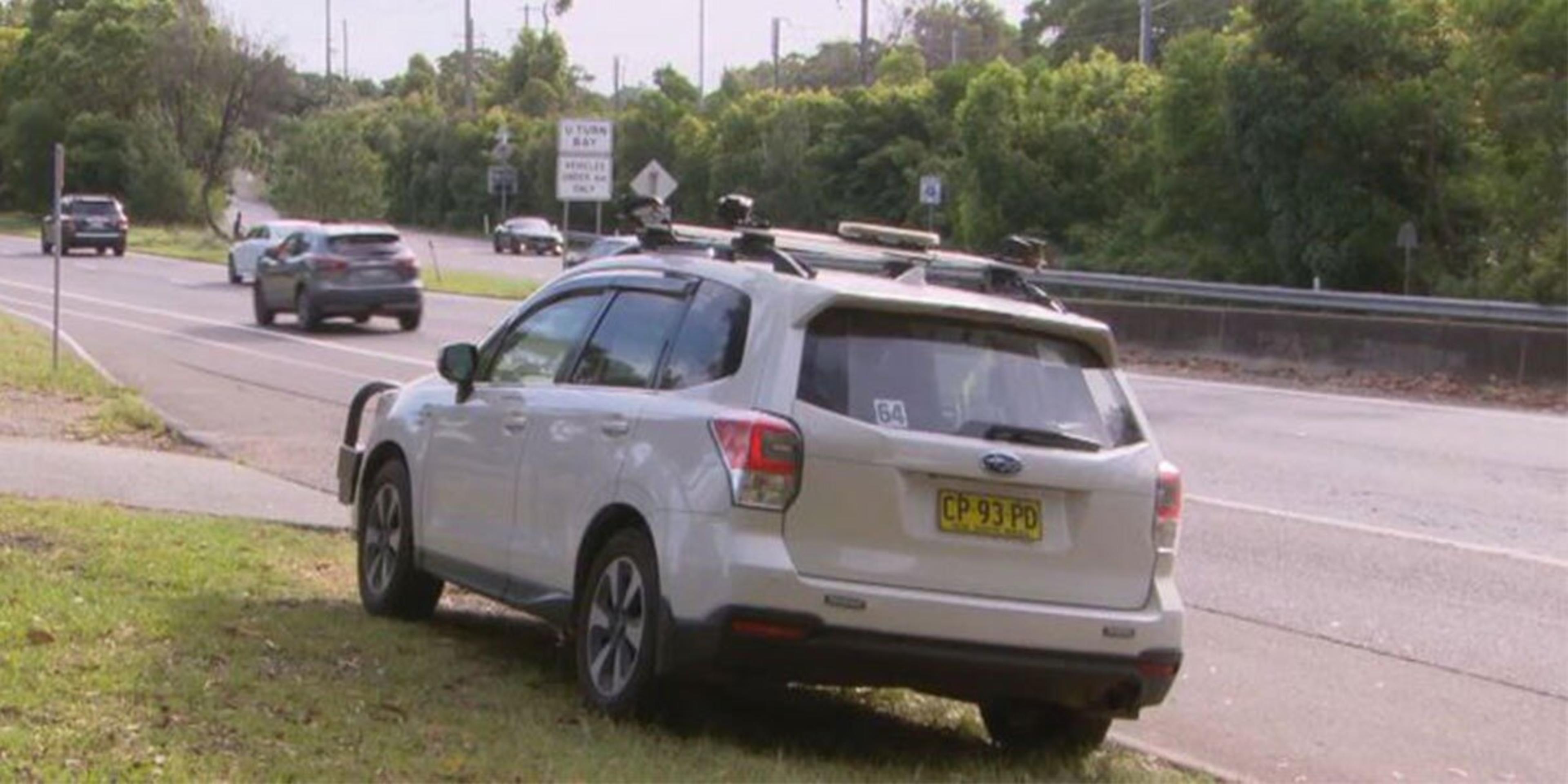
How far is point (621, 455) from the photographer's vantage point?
26.6ft

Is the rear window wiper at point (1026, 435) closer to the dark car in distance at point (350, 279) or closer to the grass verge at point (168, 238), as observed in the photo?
the dark car in distance at point (350, 279)

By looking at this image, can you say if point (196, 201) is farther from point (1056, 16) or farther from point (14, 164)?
point (1056, 16)

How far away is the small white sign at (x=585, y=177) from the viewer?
39188 mm

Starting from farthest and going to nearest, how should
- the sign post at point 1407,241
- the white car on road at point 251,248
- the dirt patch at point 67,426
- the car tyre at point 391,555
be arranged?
the white car on road at point 251,248
the sign post at point 1407,241
the dirt patch at point 67,426
the car tyre at point 391,555

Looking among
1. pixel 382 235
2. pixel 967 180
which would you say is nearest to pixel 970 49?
pixel 967 180

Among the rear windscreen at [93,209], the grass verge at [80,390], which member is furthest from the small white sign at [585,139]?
the rear windscreen at [93,209]

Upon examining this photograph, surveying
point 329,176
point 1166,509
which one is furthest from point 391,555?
point 329,176

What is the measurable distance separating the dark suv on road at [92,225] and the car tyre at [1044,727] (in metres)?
58.7

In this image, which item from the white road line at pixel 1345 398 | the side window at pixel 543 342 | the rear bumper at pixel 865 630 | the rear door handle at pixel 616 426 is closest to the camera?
the rear bumper at pixel 865 630

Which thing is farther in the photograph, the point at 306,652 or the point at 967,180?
the point at 967,180

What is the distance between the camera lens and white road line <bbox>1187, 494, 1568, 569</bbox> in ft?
44.9

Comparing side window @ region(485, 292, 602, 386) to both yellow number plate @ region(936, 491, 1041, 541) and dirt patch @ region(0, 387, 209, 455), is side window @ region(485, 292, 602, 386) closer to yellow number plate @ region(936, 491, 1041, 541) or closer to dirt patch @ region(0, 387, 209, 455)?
yellow number plate @ region(936, 491, 1041, 541)

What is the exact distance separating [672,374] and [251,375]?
64.1 ft

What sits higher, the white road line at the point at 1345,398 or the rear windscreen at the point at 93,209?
the rear windscreen at the point at 93,209
